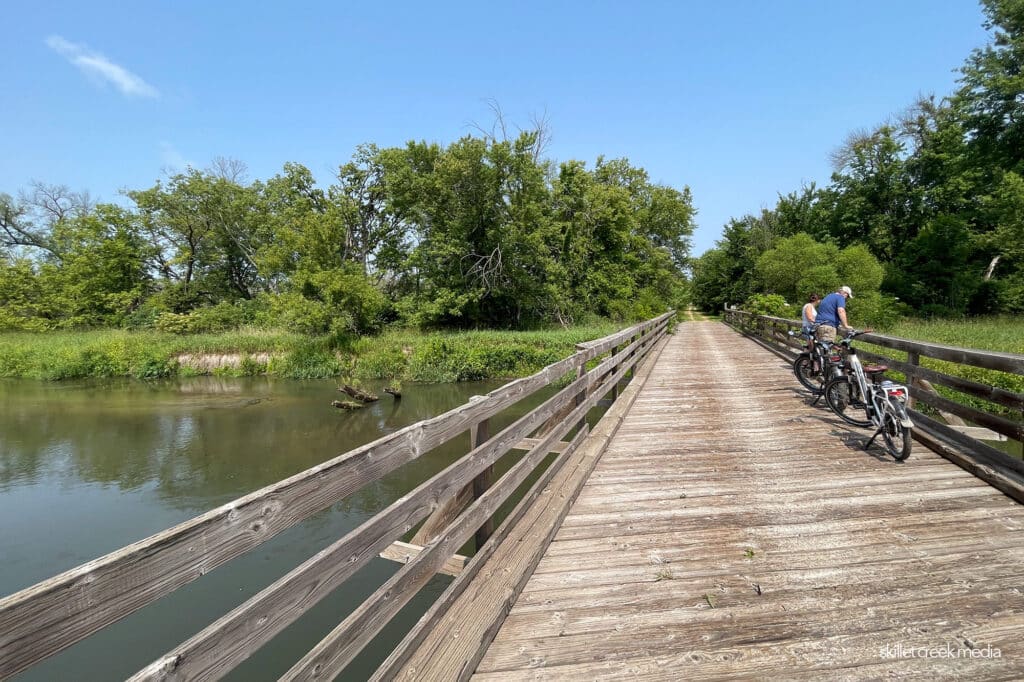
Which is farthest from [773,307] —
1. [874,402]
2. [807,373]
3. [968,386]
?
[968,386]

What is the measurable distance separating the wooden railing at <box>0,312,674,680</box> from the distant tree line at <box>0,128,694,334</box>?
74.0ft

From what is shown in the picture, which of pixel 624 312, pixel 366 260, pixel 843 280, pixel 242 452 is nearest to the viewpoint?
pixel 242 452

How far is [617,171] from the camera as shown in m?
39.1

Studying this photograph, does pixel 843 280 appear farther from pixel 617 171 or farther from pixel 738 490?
pixel 738 490

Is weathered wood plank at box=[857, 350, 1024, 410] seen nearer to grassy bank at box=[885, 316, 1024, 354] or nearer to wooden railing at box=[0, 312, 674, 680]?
wooden railing at box=[0, 312, 674, 680]

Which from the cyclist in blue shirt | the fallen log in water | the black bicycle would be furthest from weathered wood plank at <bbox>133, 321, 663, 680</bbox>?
the fallen log in water

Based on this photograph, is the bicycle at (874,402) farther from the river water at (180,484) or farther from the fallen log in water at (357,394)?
the fallen log in water at (357,394)

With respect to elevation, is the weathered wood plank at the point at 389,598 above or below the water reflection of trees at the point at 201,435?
above

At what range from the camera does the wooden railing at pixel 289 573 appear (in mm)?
931

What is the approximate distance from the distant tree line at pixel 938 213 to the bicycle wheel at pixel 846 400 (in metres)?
20.0

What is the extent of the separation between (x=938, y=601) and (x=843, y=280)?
92.5 feet

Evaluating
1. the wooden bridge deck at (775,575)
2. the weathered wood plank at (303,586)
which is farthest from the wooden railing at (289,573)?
the wooden bridge deck at (775,575)

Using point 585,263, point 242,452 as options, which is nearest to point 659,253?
point 585,263

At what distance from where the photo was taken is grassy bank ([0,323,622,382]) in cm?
2139
